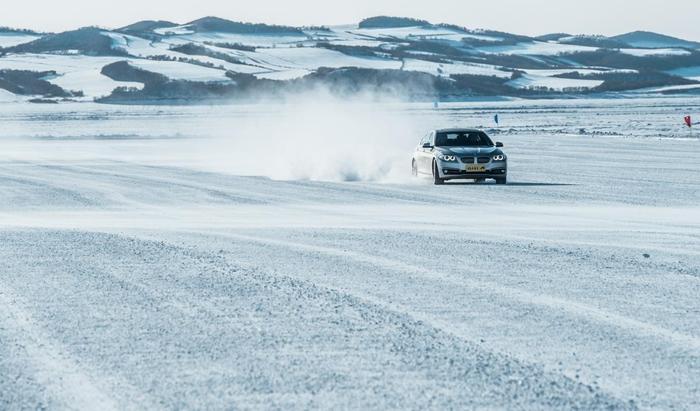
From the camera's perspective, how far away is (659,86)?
568 ft

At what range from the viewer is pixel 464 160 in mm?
28344

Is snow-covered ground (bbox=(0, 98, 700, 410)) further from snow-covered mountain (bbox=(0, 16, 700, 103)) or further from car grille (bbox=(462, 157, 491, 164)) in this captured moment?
snow-covered mountain (bbox=(0, 16, 700, 103))

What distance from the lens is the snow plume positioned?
3281cm

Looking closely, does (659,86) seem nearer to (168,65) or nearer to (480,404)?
(168,65)

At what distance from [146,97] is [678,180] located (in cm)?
11085

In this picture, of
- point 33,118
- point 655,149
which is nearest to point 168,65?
point 33,118

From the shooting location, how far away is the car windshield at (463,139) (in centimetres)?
2955

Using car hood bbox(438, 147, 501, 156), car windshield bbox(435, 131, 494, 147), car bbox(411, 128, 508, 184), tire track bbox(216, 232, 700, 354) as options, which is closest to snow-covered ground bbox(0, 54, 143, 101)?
car windshield bbox(435, 131, 494, 147)

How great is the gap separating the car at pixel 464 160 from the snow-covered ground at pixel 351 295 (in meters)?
0.73

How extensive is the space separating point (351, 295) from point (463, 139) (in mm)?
19137

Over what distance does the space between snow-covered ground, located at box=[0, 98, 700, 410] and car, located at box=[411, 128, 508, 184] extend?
0.73 meters

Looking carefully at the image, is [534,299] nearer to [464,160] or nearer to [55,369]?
[55,369]

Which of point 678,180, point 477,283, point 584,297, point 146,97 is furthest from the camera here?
point 146,97

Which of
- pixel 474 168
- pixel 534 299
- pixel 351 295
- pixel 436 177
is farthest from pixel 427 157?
pixel 534 299
